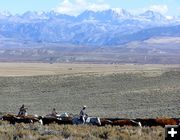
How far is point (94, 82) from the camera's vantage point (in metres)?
67.3

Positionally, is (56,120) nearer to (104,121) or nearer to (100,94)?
(104,121)

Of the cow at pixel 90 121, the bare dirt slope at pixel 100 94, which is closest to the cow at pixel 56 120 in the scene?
the cow at pixel 90 121

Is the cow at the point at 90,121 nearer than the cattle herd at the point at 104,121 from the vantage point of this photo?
No

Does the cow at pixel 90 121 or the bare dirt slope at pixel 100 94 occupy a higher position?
the bare dirt slope at pixel 100 94

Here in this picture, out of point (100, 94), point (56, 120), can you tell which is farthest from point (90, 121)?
point (100, 94)

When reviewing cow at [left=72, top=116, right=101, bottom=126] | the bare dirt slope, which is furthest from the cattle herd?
the bare dirt slope

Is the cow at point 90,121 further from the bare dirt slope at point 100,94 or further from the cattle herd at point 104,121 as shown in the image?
the bare dirt slope at point 100,94

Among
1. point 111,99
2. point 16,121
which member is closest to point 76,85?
point 111,99

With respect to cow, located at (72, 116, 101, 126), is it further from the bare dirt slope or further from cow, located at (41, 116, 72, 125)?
the bare dirt slope

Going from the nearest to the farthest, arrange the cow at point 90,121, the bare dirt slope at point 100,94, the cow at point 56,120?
the cow at point 90,121, the cow at point 56,120, the bare dirt slope at point 100,94

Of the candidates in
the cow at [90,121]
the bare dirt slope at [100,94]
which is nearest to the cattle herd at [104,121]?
the cow at [90,121]

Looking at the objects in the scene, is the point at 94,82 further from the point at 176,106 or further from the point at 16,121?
the point at 16,121

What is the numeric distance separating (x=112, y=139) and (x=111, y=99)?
34.6 m

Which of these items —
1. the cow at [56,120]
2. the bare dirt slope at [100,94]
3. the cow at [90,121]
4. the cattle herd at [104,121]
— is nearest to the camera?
the cattle herd at [104,121]
